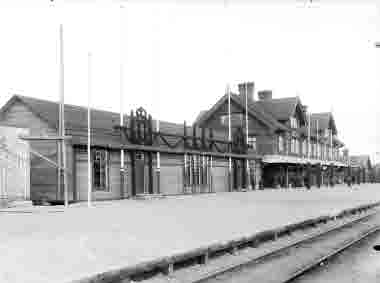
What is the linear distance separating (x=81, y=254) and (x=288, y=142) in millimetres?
40638

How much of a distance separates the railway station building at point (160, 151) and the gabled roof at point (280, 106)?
0.09 metres

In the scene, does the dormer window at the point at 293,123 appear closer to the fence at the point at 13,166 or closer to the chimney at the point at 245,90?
the chimney at the point at 245,90

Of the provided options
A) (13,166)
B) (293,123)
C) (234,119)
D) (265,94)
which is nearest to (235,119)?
(234,119)

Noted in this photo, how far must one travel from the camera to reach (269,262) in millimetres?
10273

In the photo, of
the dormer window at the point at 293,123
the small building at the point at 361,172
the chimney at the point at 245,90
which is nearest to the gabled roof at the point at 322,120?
the dormer window at the point at 293,123

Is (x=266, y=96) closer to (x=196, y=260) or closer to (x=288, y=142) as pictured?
(x=288, y=142)

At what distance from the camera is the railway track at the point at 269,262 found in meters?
8.60

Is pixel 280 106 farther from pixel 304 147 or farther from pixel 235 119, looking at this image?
pixel 304 147

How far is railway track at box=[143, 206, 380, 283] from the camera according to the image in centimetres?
860

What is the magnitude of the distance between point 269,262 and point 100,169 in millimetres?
14355

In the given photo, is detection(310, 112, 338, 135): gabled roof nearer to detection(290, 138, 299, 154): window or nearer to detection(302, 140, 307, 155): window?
detection(302, 140, 307, 155): window

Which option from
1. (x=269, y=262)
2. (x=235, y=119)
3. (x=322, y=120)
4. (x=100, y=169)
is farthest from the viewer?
(x=322, y=120)

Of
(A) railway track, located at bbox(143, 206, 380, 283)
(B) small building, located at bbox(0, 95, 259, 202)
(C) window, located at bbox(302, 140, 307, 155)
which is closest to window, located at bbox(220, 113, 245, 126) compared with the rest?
(C) window, located at bbox(302, 140, 307, 155)

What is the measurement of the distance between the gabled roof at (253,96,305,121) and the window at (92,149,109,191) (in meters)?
26.7
